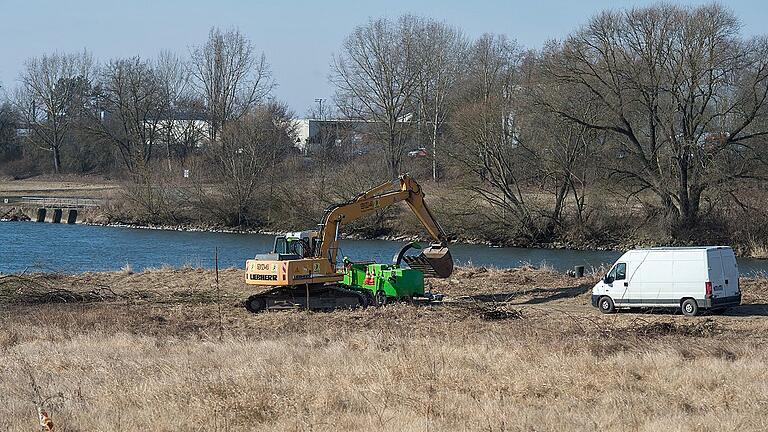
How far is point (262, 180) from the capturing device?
68438 mm

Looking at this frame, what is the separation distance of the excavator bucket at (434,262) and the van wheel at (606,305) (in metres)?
4.43

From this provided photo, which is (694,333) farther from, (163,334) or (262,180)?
(262,180)

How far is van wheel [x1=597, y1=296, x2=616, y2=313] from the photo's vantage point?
25188 mm

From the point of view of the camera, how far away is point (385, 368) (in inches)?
561

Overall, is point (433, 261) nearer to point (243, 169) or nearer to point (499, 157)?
point (499, 157)

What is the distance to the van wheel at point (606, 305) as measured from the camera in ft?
82.6

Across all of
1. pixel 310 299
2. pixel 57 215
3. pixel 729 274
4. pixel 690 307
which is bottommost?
pixel 690 307

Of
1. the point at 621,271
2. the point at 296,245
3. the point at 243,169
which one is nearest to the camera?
the point at 621,271

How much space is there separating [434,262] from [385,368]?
13.7 m

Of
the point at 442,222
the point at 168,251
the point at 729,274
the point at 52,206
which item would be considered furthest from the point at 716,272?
the point at 52,206

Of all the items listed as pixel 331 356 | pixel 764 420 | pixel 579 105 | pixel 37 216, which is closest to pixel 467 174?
pixel 579 105

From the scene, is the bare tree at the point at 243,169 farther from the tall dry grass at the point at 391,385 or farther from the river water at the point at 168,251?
the tall dry grass at the point at 391,385

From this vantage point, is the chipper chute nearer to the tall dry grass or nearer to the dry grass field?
the dry grass field

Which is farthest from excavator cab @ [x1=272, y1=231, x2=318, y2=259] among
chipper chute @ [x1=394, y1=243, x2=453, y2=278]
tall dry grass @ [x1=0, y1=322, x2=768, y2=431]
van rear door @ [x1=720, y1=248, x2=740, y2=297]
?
van rear door @ [x1=720, y1=248, x2=740, y2=297]
